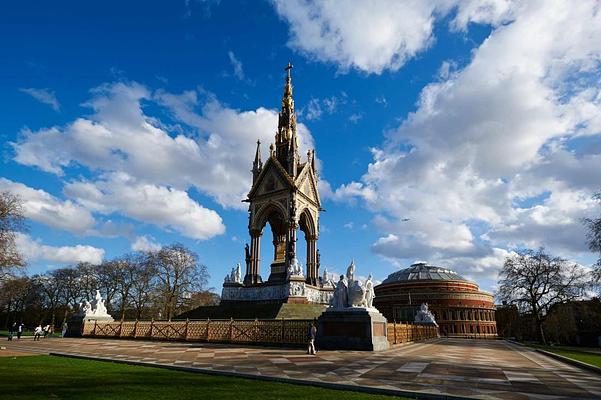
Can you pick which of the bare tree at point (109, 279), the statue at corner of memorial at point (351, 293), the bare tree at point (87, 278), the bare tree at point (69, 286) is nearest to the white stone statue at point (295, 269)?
the statue at corner of memorial at point (351, 293)

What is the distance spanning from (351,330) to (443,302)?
5840 cm

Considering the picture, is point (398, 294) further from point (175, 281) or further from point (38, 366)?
point (38, 366)

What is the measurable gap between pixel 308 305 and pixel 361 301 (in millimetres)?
14680

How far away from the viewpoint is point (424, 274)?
247 feet

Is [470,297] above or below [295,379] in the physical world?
above

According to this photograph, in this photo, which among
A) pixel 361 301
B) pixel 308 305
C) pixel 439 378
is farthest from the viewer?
pixel 308 305

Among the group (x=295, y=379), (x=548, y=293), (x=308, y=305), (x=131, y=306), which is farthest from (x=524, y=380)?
(x=131, y=306)

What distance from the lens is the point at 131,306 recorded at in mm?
55906

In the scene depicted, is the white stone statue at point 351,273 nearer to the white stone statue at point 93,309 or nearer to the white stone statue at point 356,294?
the white stone statue at point 356,294

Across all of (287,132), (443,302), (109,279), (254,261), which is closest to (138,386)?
(254,261)

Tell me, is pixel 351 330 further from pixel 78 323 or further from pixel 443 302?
pixel 443 302

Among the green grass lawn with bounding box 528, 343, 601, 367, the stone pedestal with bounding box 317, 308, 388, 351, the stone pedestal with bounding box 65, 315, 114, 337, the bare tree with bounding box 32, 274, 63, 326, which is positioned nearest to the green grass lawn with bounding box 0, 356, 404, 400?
the stone pedestal with bounding box 317, 308, 388, 351

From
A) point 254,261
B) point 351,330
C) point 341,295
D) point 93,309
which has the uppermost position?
point 254,261

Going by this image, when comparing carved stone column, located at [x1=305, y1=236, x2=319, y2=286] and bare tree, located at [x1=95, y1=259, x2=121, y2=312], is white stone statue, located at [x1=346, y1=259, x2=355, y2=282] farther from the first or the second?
bare tree, located at [x1=95, y1=259, x2=121, y2=312]
